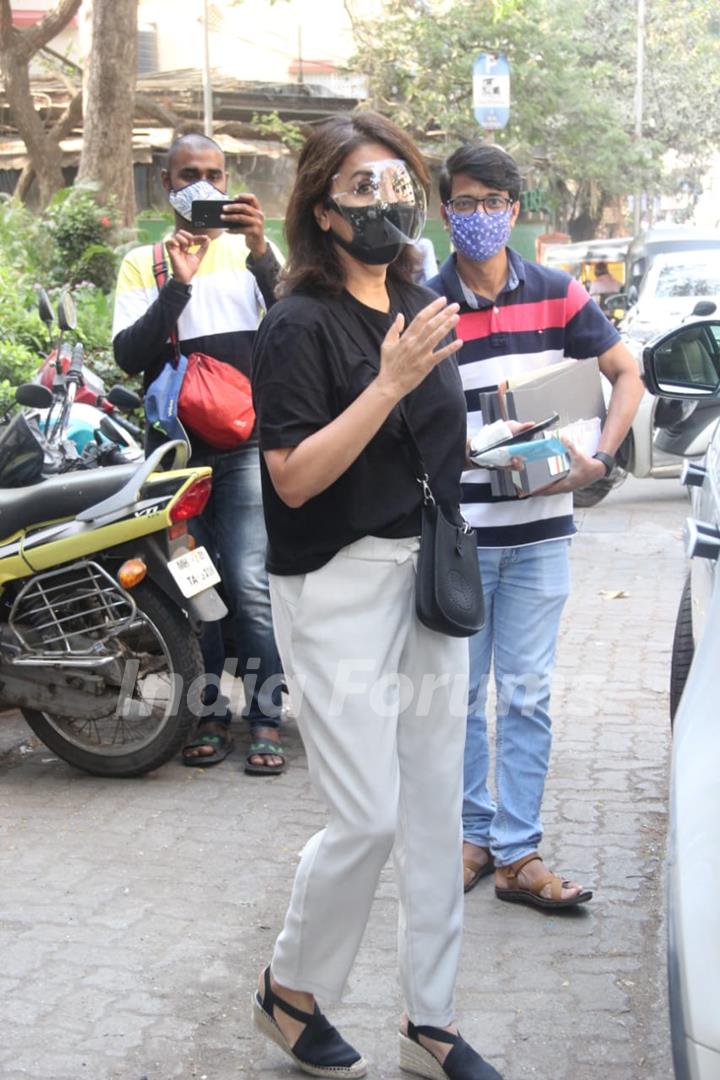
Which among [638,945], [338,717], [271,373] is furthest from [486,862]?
[271,373]

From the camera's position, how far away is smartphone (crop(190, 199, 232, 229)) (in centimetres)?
471

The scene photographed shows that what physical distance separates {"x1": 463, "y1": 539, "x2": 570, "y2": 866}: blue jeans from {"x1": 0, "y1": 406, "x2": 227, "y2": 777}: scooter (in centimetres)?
130

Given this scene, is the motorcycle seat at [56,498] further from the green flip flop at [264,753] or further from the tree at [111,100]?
the tree at [111,100]

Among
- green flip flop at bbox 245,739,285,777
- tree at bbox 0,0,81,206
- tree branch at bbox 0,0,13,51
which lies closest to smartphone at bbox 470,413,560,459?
green flip flop at bbox 245,739,285,777

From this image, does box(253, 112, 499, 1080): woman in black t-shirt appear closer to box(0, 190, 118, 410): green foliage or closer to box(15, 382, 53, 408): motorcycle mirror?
box(15, 382, 53, 408): motorcycle mirror

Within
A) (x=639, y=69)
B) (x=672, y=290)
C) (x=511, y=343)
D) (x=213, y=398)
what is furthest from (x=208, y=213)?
(x=639, y=69)

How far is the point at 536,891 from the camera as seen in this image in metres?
4.05

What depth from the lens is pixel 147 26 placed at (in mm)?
30797

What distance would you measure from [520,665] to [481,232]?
1.17 metres

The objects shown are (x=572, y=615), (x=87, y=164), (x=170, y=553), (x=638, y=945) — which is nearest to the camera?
(x=638, y=945)

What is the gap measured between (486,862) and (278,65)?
27.8 meters

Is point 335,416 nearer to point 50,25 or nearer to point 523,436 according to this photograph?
point 523,436

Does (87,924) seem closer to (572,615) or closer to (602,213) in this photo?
(572,615)

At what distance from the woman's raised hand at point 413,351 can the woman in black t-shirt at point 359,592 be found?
0.21ft
